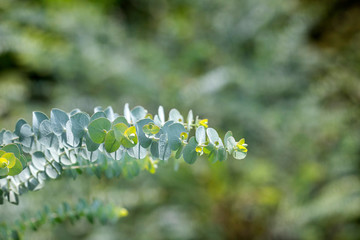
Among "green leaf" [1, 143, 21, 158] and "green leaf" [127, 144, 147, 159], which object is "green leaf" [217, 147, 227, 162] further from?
"green leaf" [1, 143, 21, 158]

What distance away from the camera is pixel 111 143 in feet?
1.09

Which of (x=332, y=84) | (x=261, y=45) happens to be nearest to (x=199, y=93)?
(x=261, y=45)

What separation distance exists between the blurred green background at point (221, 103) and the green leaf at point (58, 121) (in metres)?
0.81

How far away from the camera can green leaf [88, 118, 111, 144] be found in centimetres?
33

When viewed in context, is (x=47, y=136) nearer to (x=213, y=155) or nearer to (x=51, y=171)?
(x=51, y=171)

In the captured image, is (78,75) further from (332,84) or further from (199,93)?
(332,84)

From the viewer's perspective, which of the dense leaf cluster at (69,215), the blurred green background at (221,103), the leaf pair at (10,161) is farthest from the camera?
the blurred green background at (221,103)

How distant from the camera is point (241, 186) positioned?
63.0 inches

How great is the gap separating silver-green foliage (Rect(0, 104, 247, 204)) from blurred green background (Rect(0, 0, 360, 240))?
2.53 feet

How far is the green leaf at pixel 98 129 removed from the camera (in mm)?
329

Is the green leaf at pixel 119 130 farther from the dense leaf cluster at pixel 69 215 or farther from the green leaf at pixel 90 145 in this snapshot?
the dense leaf cluster at pixel 69 215

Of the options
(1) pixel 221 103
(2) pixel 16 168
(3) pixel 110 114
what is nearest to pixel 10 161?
(2) pixel 16 168

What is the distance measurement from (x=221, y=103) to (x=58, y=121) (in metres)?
1.37

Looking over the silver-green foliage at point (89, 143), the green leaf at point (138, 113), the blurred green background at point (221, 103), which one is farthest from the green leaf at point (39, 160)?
the blurred green background at point (221, 103)
